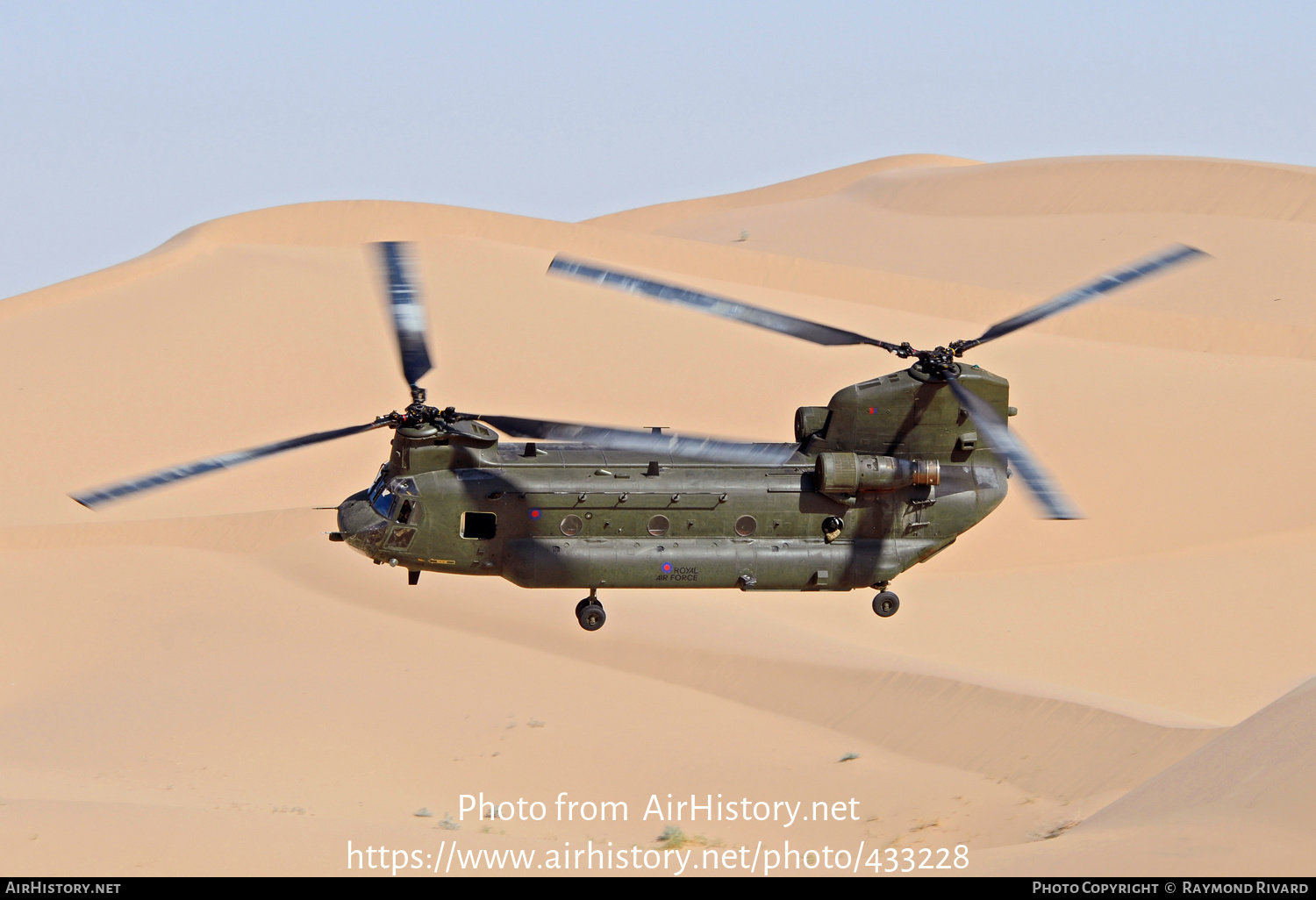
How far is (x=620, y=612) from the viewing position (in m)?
29.8

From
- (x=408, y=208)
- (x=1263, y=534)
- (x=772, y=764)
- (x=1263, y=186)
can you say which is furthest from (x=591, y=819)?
(x=1263, y=186)

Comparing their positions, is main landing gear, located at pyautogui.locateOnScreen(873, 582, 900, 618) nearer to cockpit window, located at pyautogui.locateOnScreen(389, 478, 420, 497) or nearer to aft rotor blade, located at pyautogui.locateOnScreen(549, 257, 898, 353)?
aft rotor blade, located at pyautogui.locateOnScreen(549, 257, 898, 353)

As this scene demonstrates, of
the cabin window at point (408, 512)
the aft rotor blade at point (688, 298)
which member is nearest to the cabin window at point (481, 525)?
the cabin window at point (408, 512)

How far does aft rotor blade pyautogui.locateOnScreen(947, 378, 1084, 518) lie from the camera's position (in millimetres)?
15773

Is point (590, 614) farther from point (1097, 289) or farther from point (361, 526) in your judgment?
point (1097, 289)

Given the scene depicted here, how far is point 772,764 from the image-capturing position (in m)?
25.2

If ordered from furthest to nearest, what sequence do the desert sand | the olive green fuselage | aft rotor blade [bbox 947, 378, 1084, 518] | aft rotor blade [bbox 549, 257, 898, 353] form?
the desert sand < the olive green fuselage < aft rotor blade [bbox 549, 257, 898, 353] < aft rotor blade [bbox 947, 378, 1084, 518]

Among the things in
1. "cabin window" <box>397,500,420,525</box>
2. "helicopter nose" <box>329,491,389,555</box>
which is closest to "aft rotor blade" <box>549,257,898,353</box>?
Result: "cabin window" <box>397,500,420,525</box>

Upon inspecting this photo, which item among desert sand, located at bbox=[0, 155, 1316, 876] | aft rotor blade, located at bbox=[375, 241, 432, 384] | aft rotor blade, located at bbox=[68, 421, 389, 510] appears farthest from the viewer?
desert sand, located at bbox=[0, 155, 1316, 876]

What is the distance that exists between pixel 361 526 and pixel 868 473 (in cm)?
644

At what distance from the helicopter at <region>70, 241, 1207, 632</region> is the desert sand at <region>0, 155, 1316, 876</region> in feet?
11.9

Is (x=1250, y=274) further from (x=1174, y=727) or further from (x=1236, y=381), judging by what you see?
(x=1174, y=727)

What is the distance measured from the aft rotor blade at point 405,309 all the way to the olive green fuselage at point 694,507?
3.95 ft

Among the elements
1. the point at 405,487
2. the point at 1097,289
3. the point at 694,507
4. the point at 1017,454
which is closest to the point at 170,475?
the point at 405,487
